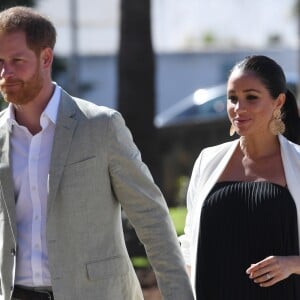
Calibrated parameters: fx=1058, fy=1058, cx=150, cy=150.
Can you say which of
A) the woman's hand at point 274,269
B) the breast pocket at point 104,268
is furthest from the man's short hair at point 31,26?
the woman's hand at point 274,269

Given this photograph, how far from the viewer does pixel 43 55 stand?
13.2 ft

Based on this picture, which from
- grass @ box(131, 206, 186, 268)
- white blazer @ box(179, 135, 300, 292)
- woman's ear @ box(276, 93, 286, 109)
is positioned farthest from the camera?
grass @ box(131, 206, 186, 268)

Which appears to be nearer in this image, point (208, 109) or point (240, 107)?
point (240, 107)

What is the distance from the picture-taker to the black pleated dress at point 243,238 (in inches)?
168

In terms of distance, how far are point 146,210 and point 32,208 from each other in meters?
0.45

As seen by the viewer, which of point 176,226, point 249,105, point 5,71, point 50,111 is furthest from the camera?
point 176,226

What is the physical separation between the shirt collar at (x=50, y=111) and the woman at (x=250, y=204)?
77 centimetres

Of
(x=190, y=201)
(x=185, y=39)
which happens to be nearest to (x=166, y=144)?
(x=190, y=201)

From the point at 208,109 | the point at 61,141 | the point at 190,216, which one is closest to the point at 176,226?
the point at 190,216

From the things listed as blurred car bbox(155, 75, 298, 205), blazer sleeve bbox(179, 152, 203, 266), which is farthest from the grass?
blazer sleeve bbox(179, 152, 203, 266)

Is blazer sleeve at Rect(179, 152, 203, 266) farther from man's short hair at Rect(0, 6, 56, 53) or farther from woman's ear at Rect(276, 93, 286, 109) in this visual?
man's short hair at Rect(0, 6, 56, 53)

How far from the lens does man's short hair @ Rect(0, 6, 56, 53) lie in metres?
3.97

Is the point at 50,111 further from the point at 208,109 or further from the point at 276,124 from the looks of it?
the point at 208,109

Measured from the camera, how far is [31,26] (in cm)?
398
